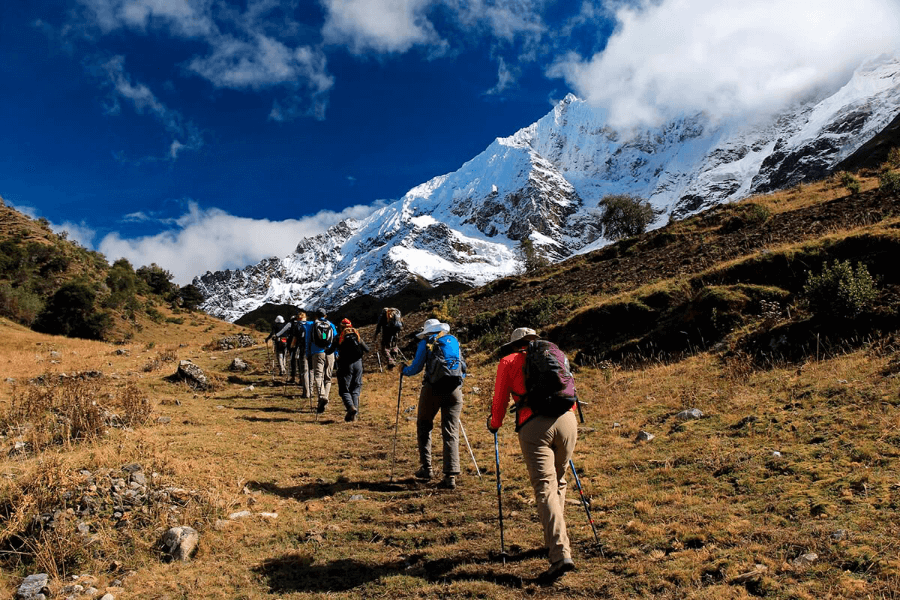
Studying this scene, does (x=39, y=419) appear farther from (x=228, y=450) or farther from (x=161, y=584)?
(x=161, y=584)

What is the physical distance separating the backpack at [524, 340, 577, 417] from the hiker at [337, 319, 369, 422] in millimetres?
6998

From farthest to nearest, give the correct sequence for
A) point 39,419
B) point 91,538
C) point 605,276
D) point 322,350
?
point 605,276 → point 322,350 → point 39,419 → point 91,538

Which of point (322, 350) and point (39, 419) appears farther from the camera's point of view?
point (322, 350)

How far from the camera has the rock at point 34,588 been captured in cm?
449

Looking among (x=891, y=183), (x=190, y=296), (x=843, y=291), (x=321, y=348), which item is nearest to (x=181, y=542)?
(x=321, y=348)

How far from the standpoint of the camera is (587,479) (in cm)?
705

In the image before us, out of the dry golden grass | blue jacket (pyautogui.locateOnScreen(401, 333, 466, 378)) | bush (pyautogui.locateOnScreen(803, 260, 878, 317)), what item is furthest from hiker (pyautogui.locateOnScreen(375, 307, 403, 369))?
bush (pyautogui.locateOnScreen(803, 260, 878, 317))

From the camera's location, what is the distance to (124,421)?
966cm

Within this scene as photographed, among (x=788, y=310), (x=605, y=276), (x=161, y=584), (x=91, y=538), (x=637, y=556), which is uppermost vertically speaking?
(x=605, y=276)

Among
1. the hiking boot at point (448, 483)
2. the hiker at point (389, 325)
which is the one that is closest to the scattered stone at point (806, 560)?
the hiking boot at point (448, 483)

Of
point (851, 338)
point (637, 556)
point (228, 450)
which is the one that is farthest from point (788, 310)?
point (228, 450)

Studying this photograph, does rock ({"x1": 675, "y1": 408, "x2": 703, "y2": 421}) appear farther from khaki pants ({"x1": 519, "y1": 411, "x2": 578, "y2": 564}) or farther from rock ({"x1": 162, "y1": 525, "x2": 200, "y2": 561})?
rock ({"x1": 162, "y1": 525, "x2": 200, "y2": 561})

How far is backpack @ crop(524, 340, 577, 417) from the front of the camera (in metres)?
4.97

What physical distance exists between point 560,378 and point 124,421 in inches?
350
